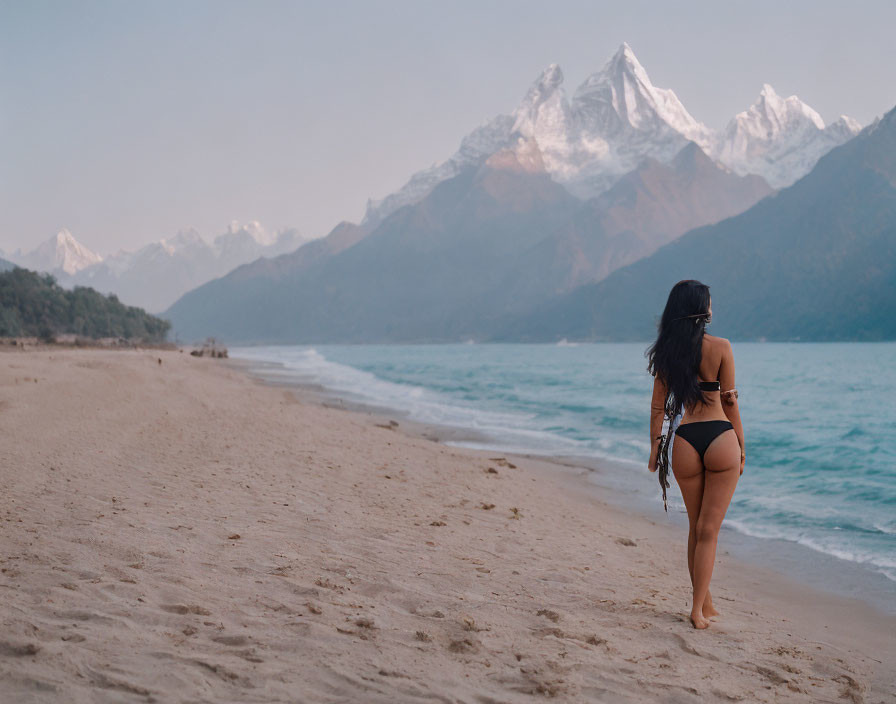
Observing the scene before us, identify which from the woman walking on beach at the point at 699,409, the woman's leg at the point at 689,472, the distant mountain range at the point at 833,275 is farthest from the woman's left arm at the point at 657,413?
the distant mountain range at the point at 833,275

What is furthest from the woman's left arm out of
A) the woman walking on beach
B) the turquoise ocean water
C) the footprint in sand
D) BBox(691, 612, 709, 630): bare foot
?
the turquoise ocean water

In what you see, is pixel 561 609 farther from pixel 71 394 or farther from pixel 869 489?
pixel 71 394

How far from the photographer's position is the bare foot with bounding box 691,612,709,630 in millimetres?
4414

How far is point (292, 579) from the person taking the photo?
15.1 feet

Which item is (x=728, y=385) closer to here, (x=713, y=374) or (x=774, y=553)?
(x=713, y=374)

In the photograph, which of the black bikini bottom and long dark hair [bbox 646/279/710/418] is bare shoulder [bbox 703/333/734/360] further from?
the black bikini bottom

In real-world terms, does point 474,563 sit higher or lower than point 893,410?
lower

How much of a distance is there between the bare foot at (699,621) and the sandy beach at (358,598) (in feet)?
0.27

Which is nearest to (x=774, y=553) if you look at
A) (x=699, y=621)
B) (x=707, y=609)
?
(x=707, y=609)

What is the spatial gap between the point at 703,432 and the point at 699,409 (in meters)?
0.15

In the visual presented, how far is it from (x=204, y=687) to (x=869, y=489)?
12.6 metres

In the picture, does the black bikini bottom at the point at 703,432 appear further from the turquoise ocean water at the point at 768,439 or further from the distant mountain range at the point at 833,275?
the distant mountain range at the point at 833,275

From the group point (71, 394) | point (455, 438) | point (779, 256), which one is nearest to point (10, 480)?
point (71, 394)

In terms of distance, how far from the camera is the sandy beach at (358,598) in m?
3.26
